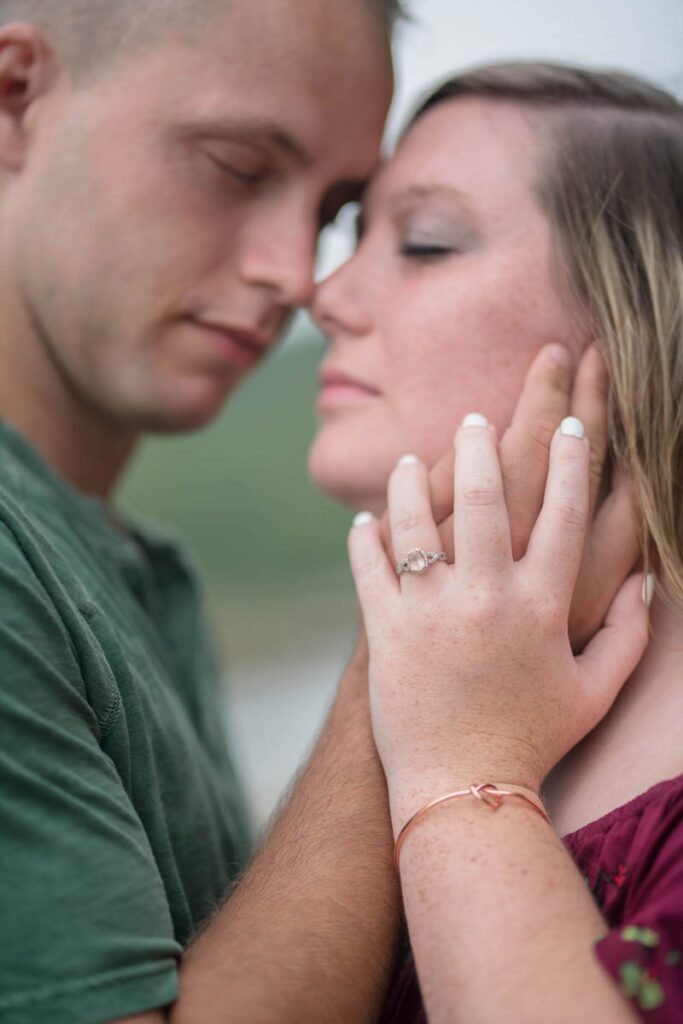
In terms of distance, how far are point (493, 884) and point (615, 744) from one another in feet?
1.19

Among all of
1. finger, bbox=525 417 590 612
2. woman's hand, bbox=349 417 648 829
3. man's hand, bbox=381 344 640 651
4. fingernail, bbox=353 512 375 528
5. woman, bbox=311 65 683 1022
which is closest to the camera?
woman, bbox=311 65 683 1022

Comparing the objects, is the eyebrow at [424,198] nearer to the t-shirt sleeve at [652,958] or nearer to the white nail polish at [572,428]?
the white nail polish at [572,428]

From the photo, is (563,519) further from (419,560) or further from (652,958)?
(652,958)

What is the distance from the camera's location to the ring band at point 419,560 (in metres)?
1.37

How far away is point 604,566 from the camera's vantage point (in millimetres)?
1495

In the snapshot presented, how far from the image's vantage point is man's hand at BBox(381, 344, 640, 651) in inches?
57.4

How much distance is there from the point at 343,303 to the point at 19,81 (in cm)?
73

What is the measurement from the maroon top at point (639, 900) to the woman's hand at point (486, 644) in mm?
112

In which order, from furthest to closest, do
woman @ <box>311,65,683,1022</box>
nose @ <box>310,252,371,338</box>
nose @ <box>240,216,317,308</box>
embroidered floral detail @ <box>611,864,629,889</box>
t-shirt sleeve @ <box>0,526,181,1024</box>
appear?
1. nose @ <box>240,216,317,308</box>
2. nose @ <box>310,252,371,338</box>
3. embroidered floral detail @ <box>611,864,629,889</box>
4. woman @ <box>311,65,683,1022</box>
5. t-shirt sleeve @ <box>0,526,181,1024</box>

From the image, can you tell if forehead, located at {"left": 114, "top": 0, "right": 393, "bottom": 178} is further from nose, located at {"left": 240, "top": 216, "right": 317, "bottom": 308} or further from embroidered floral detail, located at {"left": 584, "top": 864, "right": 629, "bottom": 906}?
embroidered floral detail, located at {"left": 584, "top": 864, "right": 629, "bottom": 906}

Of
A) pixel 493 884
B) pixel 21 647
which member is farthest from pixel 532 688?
pixel 21 647

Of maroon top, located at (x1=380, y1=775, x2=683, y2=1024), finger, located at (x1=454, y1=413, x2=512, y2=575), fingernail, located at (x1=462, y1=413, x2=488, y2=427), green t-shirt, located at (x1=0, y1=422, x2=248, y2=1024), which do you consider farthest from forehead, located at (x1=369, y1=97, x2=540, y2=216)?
maroon top, located at (x1=380, y1=775, x2=683, y2=1024)

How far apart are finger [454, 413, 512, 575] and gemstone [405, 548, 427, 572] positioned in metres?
0.05

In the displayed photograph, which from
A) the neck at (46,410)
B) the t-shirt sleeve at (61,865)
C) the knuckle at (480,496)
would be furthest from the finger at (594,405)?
the neck at (46,410)
